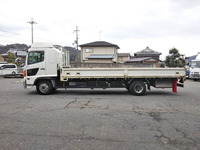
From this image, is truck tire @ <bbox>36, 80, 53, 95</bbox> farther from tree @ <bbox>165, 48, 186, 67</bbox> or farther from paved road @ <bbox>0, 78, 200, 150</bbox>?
tree @ <bbox>165, 48, 186, 67</bbox>

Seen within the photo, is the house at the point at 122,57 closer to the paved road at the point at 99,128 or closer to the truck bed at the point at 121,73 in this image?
the truck bed at the point at 121,73

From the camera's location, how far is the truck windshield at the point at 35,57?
9.14m

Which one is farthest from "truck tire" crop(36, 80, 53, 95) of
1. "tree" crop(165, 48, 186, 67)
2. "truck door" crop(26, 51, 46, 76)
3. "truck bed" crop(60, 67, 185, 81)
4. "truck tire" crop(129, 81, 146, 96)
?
"tree" crop(165, 48, 186, 67)

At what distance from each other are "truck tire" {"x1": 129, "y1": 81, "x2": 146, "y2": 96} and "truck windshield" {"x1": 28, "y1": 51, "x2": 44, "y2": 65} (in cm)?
514

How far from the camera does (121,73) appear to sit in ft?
29.8

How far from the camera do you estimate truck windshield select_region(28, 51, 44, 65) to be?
914cm

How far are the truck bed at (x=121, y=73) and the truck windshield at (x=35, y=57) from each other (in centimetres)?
137

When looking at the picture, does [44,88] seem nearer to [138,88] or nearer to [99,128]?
[138,88]

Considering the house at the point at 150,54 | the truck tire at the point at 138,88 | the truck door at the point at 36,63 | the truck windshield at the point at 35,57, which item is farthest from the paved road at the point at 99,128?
the house at the point at 150,54

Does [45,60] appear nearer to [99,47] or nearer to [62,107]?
Result: [62,107]

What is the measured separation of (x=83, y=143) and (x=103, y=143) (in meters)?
0.42

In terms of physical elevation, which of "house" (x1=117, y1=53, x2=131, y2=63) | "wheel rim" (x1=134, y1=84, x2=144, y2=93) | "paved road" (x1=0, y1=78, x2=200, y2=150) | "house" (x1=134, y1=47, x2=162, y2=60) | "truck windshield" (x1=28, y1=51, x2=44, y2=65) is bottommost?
"paved road" (x1=0, y1=78, x2=200, y2=150)

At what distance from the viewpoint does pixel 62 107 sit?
6527 mm

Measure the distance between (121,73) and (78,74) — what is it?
233cm
